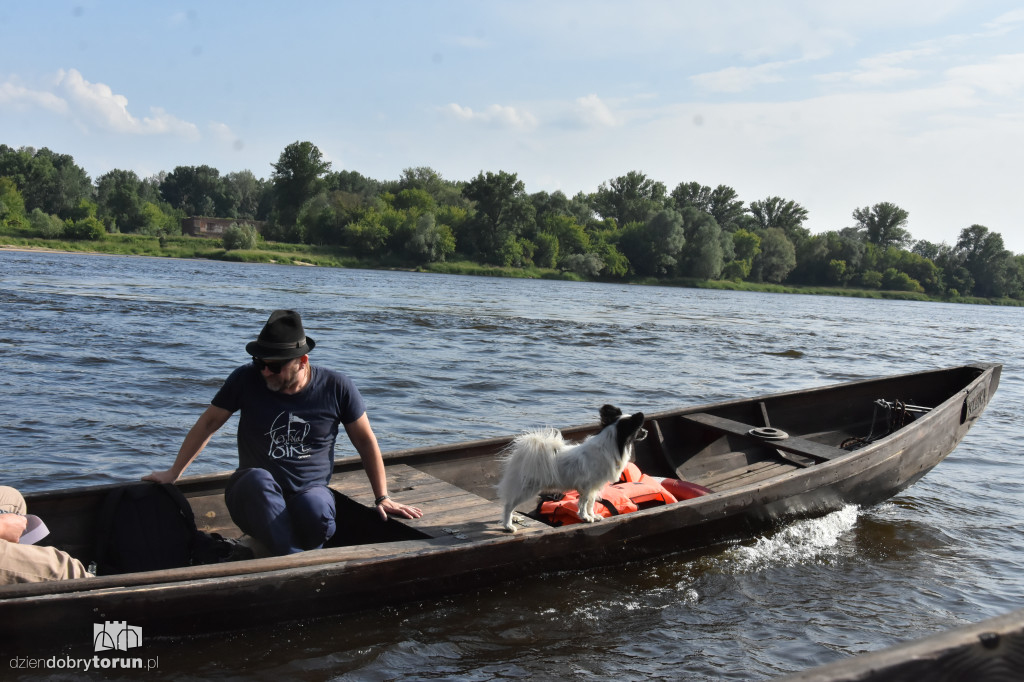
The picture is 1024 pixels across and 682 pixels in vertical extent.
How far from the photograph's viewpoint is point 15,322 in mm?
19656

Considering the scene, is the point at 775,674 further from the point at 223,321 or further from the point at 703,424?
the point at 223,321

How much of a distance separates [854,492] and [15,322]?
20.0 m

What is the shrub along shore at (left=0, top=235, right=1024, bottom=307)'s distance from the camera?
7069 centimetres

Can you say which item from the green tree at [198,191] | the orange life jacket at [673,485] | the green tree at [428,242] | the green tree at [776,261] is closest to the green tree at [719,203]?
the green tree at [776,261]

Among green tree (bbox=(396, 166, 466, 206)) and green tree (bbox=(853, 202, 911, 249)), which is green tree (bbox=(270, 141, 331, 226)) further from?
green tree (bbox=(853, 202, 911, 249))

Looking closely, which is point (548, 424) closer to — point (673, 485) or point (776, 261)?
point (673, 485)

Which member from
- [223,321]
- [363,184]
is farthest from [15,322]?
[363,184]

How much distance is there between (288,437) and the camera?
16.5 feet

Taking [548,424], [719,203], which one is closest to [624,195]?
[719,203]

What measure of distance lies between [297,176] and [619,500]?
104787mm

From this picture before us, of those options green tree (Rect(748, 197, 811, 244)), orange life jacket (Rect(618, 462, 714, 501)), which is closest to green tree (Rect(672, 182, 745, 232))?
green tree (Rect(748, 197, 811, 244))

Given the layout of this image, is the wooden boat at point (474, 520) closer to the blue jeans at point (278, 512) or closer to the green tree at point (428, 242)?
the blue jeans at point (278, 512)

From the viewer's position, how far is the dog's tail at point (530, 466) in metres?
5.45

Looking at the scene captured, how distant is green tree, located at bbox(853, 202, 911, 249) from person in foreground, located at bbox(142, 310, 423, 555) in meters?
125
